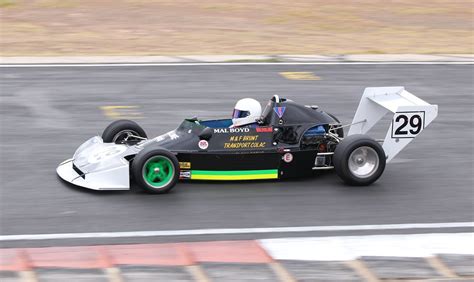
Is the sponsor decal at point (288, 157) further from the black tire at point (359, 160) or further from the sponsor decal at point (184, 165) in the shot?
the sponsor decal at point (184, 165)

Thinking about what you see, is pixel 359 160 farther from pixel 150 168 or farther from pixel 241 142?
pixel 150 168

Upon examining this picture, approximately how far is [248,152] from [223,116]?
404 centimetres

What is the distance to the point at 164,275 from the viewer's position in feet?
28.8

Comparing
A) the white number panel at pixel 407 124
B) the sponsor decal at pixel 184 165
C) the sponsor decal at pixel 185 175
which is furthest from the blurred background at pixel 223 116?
the white number panel at pixel 407 124

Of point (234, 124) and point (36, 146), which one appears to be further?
point (36, 146)

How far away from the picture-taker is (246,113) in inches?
465

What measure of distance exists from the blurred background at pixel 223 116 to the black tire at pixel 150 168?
13 cm

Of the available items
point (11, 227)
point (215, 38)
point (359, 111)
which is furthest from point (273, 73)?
point (11, 227)

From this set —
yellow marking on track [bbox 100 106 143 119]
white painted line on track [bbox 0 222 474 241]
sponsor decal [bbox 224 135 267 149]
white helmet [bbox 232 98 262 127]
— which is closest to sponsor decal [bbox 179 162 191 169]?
sponsor decal [bbox 224 135 267 149]

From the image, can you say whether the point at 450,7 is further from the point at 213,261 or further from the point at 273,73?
the point at 213,261

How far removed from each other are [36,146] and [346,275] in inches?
238

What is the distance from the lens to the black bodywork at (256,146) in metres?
11.5

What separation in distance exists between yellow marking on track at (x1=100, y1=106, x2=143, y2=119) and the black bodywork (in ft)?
12.4

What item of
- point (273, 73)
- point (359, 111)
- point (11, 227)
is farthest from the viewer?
point (273, 73)
